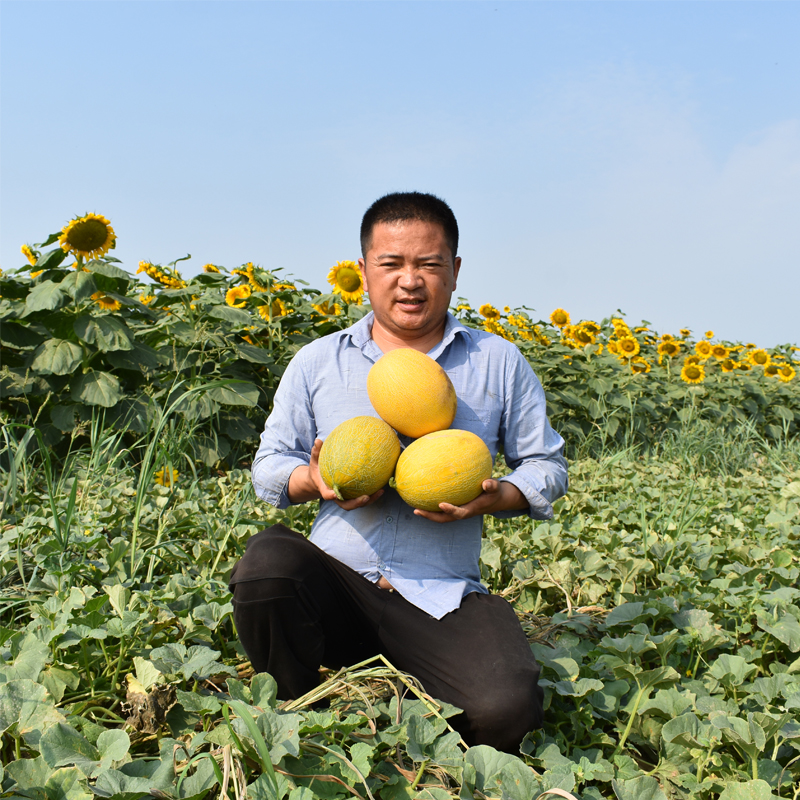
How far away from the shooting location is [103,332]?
4.04 metres

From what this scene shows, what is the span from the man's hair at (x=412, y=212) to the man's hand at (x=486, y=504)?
0.72m

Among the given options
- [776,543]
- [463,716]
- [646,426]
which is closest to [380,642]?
[463,716]

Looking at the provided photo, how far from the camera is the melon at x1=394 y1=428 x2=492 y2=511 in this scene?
1.69 metres

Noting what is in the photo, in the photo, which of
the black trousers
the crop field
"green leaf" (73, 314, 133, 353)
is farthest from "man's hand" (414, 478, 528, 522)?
"green leaf" (73, 314, 133, 353)

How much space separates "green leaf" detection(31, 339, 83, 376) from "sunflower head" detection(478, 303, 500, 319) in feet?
12.8

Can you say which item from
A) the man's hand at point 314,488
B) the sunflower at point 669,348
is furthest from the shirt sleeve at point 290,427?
the sunflower at point 669,348

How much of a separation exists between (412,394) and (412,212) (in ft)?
1.90

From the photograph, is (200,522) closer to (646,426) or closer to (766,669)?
(766,669)

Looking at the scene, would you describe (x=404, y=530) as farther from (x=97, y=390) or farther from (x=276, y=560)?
(x=97, y=390)

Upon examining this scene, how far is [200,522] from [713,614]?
A: 1.91 m

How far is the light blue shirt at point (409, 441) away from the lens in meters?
1.95

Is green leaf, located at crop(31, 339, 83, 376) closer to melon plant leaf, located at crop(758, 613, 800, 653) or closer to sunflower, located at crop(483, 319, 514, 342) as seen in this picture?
sunflower, located at crop(483, 319, 514, 342)

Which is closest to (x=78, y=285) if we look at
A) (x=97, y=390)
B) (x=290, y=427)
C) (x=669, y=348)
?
(x=97, y=390)

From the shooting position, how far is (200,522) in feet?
9.19
